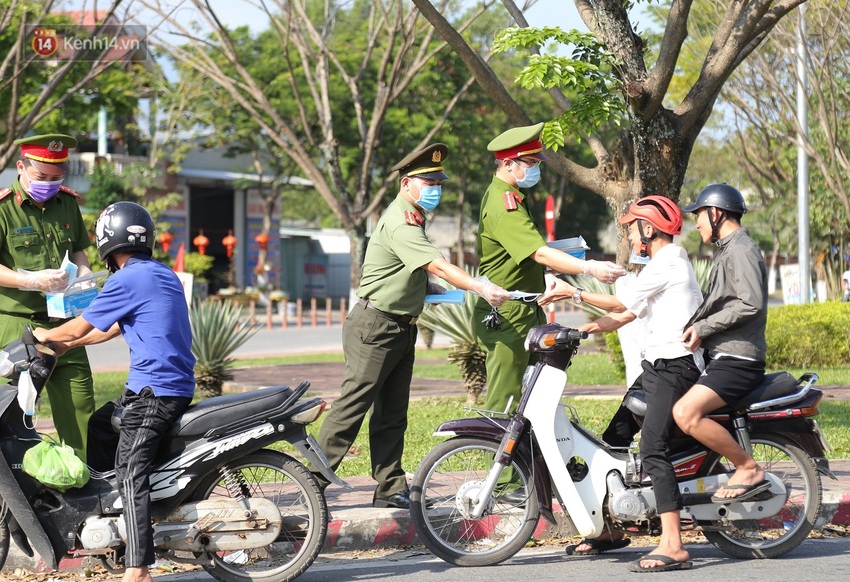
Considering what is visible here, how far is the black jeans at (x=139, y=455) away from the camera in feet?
15.9

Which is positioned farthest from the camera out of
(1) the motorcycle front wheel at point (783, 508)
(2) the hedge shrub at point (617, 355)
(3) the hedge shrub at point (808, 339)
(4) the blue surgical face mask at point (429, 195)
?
(3) the hedge shrub at point (808, 339)

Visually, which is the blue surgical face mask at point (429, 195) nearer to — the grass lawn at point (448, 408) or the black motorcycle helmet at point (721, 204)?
the black motorcycle helmet at point (721, 204)

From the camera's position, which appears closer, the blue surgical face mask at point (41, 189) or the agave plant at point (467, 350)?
the blue surgical face mask at point (41, 189)

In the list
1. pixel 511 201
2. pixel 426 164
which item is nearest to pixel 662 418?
pixel 511 201

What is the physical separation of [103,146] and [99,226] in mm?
36033

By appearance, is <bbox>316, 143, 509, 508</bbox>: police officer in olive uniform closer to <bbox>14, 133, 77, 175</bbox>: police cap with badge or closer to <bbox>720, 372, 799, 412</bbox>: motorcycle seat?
<bbox>720, 372, 799, 412</bbox>: motorcycle seat

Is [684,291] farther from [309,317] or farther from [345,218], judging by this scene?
[309,317]

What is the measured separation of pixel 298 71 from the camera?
35219 millimetres

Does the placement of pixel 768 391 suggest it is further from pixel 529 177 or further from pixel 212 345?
pixel 212 345

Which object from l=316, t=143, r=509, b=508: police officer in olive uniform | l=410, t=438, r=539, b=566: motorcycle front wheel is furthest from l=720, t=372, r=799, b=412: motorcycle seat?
l=316, t=143, r=509, b=508: police officer in olive uniform

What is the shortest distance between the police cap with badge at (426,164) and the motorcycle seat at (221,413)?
1591 mm

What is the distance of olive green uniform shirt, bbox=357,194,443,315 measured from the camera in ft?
19.5

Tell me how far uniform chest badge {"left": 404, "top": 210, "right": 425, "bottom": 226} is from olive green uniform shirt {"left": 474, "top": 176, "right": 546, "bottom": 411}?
14.3 inches

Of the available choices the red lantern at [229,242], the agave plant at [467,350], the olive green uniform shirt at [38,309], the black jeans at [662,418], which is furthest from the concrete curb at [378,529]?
the red lantern at [229,242]
